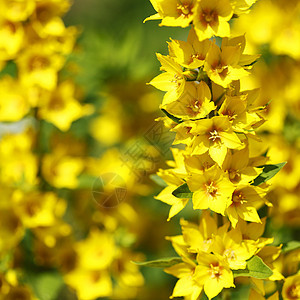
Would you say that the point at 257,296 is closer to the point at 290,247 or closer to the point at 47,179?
the point at 290,247

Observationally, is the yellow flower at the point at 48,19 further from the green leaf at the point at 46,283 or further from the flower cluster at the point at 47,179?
the green leaf at the point at 46,283

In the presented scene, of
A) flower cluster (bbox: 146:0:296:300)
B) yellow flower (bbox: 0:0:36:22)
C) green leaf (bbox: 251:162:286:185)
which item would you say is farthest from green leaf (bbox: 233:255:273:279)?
yellow flower (bbox: 0:0:36:22)

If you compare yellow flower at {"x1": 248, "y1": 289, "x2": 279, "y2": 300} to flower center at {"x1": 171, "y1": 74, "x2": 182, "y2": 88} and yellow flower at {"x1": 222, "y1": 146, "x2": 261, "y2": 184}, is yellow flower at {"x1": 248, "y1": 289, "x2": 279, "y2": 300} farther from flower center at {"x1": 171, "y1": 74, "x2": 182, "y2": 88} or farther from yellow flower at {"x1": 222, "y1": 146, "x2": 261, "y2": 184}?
flower center at {"x1": 171, "y1": 74, "x2": 182, "y2": 88}

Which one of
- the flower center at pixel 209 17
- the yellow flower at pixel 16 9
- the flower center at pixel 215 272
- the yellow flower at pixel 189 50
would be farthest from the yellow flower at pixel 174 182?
the yellow flower at pixel 16 9

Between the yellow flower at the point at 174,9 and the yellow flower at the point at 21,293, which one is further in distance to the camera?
the yellow flower at the point at 21,293

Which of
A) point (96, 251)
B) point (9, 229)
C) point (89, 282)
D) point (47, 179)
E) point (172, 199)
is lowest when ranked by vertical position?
point (89, 282)

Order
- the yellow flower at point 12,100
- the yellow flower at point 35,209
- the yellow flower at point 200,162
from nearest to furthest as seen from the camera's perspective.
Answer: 1. the yellow flower at point 200,162
2. the yellow flower at point 35,209
3. the yellow flower at point 12,100

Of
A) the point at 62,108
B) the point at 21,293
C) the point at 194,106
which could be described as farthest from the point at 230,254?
the point at 62,108
